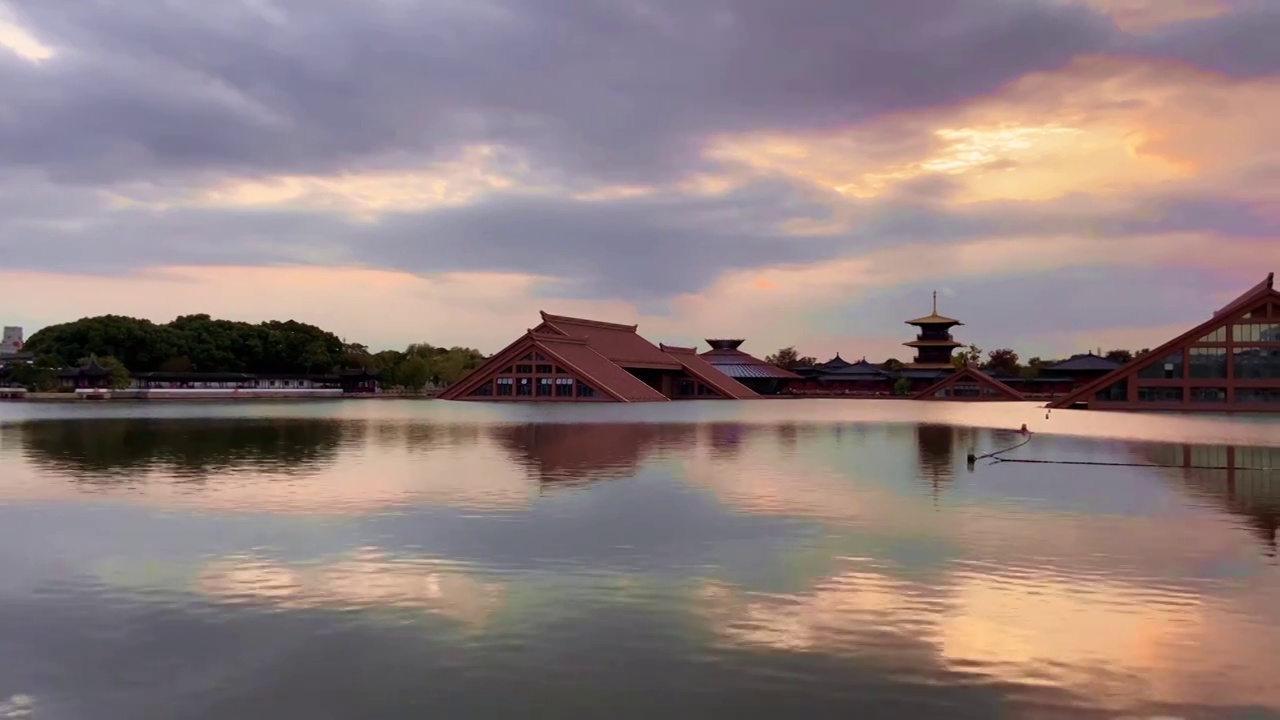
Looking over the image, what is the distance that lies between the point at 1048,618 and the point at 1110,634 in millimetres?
609

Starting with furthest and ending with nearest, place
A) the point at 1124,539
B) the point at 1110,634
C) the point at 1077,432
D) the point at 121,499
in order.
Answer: the point at 1077,432
the point at 121,499
the point at 1124,539
the point at 1110,634

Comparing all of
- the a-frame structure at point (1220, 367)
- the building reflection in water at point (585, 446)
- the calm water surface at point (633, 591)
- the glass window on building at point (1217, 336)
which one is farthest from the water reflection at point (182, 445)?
the glass window on building at point (1217, 336)

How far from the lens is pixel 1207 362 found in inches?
1997

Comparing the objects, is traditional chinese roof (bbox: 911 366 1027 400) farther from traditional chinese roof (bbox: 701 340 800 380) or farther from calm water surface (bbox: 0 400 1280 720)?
calm water surface (bbox: 0 400 1280 720)

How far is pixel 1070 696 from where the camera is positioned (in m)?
6.96

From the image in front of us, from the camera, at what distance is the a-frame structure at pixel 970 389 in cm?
7600

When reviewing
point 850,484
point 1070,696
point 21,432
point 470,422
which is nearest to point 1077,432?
point 850,484

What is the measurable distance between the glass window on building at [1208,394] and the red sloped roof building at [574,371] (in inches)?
1244

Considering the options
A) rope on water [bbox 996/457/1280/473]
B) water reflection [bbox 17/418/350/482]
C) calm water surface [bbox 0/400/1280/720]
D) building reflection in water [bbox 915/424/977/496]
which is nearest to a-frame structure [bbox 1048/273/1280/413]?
building reflection in water [bbox 915/424/977/496]

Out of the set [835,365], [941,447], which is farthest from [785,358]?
[941,447]

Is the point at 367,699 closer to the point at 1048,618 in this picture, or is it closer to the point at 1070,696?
the point at 1070,696

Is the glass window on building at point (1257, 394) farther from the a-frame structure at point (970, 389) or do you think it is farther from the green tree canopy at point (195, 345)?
the green tree canopy at point (195, 345)

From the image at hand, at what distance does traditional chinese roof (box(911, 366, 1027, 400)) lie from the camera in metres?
75.9

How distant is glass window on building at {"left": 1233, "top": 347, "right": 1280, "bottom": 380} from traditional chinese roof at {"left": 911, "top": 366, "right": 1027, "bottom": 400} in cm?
2468
